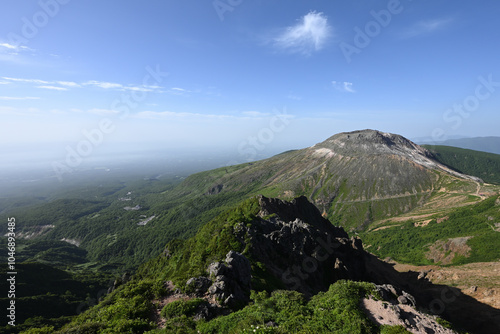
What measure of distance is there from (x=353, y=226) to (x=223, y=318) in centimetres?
15567

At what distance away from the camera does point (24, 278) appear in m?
96.9

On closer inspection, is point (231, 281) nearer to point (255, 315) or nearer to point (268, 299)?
point (268, 299)

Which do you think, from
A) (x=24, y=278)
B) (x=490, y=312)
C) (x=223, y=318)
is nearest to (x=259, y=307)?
(x=223, y=318)

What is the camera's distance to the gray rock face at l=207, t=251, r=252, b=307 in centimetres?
2496

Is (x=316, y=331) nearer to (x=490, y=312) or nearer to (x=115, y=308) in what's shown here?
(x=115, y=308)

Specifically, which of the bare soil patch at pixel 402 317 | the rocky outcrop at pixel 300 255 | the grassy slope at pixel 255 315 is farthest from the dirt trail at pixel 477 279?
the grassy slope at pixel 255 315

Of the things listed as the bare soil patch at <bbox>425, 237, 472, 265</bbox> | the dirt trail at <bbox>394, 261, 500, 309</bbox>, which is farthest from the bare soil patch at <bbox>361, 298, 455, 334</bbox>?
the bare soil patch at <bbox>425, 237, 472, 265</bbox>

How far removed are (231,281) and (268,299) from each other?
17.5ft

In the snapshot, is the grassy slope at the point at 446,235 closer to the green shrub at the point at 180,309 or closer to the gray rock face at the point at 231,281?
the gray rock face at the point at 231,281

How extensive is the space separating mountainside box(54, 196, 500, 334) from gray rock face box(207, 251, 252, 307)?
0.36 ft

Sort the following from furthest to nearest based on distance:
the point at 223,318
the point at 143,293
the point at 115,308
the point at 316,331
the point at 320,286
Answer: the point at 320,286
the point at 143,293
the point at 115,308
the point at 223,318
the point at 316,331

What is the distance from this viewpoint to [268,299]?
24.0 m

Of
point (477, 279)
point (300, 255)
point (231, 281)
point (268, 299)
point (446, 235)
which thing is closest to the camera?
point (268, 299)


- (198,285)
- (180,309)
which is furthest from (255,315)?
(198,285)
